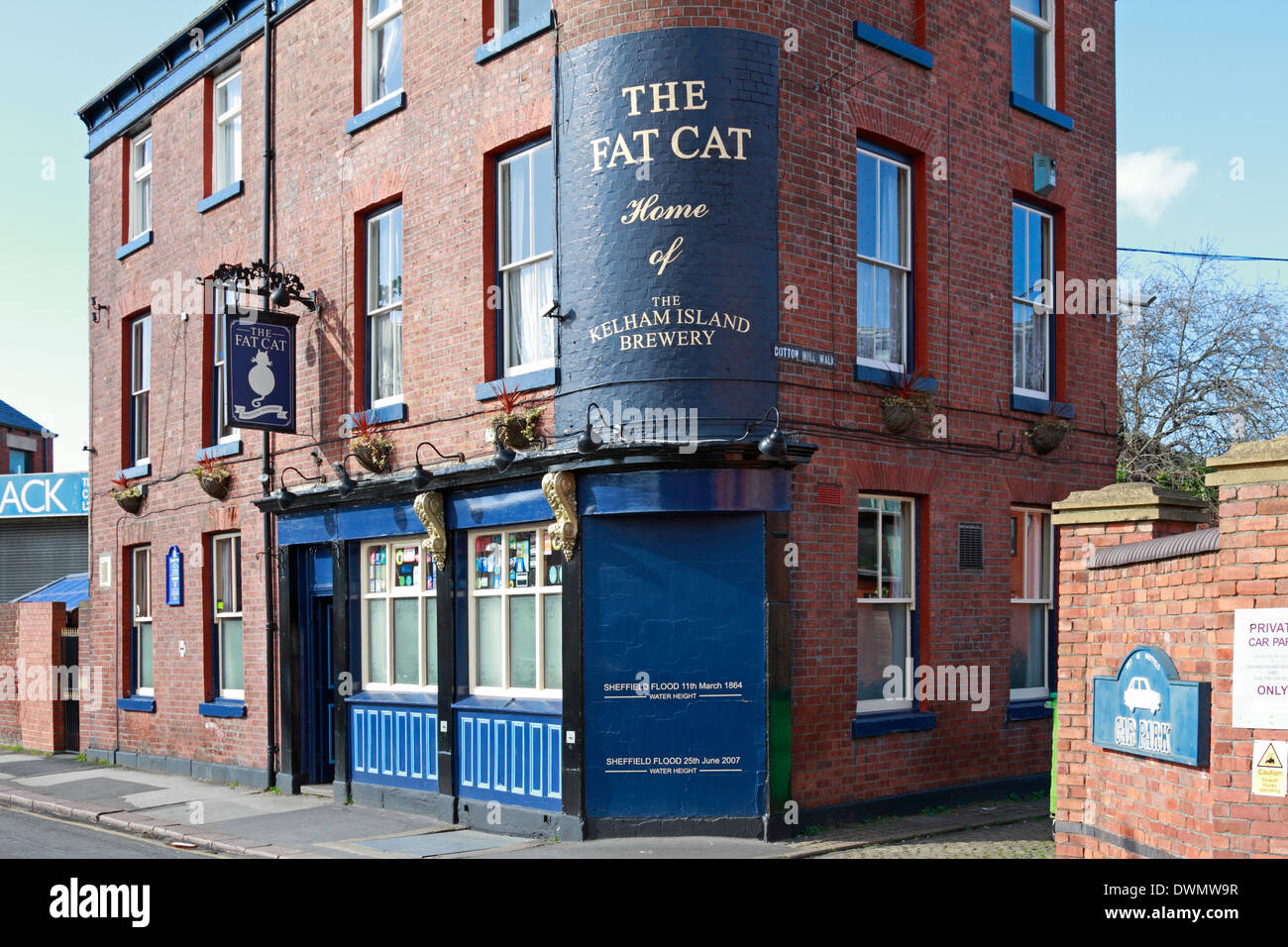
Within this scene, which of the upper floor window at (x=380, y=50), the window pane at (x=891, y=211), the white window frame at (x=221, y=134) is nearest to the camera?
the window pane at (x=891, y=211)

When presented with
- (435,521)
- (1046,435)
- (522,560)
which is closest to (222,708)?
(435,521)

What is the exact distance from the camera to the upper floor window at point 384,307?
14430 mm

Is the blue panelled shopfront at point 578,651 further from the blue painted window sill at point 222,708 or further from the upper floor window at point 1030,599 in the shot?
the upper floor window at point 1030,599

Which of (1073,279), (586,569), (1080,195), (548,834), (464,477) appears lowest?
(548,834)

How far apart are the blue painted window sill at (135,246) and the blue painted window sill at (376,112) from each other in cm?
567

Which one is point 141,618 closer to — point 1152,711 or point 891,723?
point 891,723

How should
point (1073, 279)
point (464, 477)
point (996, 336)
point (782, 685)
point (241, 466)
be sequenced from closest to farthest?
1. point (782, 685)
2. point (464, 477)
3. point (996, 336)
4. point (1073, 279)
5. point (241, 466)

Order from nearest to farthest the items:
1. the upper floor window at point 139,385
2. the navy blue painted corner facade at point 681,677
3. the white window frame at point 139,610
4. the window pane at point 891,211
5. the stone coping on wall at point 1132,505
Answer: the stone coping on wall at point 1132,505, the navy blue painted corner facade at point 681,677, the window pane at point 891,211, the white window frame at point 139,610, the upper floor window at point 139,385

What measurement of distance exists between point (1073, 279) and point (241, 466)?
10943mm

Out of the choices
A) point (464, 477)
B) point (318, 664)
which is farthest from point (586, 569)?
point (318, 664)

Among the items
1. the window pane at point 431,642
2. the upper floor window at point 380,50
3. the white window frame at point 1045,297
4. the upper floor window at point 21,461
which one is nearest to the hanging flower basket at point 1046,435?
the white window frame at point 1045,297

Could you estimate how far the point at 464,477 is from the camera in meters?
12.7

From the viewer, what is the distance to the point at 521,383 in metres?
12.3

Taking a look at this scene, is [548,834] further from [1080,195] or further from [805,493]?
[1080,195]
